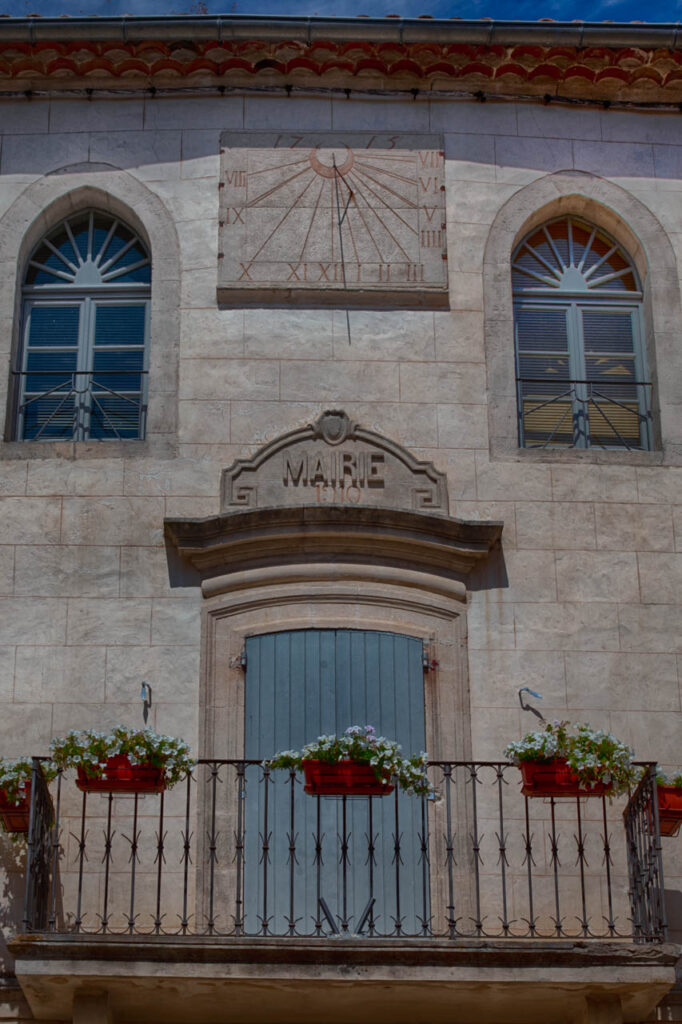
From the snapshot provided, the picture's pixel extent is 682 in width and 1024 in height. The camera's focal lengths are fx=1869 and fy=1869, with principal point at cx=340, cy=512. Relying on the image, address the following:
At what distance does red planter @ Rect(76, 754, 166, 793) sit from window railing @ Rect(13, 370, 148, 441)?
9.65 feet

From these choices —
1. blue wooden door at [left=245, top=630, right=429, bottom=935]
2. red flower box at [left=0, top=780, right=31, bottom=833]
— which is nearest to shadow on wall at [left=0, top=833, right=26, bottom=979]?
red flower box at [left=0, top=780, right=31, bottom=833]

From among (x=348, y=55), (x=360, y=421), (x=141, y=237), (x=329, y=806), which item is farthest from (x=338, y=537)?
(x=348, y=55)

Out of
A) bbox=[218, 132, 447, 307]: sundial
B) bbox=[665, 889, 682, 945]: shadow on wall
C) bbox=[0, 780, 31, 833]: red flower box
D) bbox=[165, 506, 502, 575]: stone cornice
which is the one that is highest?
bbox=[218, 132, 447, 307]: sundial

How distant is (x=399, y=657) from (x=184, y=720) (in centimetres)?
145

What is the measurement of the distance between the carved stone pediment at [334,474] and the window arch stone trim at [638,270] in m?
0.63

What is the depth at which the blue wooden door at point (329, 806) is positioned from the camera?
453 inches

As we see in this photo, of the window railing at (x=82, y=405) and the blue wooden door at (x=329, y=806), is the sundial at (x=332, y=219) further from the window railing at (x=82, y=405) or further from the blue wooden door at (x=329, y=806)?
the blue wooden door at (x=329, y=806)

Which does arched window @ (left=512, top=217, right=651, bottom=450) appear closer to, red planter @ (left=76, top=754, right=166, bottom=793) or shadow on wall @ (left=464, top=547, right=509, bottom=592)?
shadow on wall @ (left=464, top=547, right=509, bottom=592)

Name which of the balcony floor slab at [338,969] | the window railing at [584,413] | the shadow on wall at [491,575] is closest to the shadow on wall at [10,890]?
the balcony floor slab at [338,969]

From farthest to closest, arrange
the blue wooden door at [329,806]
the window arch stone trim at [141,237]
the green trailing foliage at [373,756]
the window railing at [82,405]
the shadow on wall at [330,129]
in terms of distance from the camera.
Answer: the shadow on wall at [330,129], the window railing at [82,405], the window arch stone trim at [141,237], the blue wooden door at [329,806], the green trailing foliage at [373,756]

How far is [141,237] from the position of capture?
13672mm

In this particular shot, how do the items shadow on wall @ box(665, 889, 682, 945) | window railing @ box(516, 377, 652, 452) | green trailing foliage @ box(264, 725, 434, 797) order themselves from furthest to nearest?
A: window railing @ box(516, 377, 652, 452) → shadow on wall @ box(665, 889, 682, 945) → green trailing foliage @ box(264, 725, 434, 797)

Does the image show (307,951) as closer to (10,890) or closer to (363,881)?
(363,881)

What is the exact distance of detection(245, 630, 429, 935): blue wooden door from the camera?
11500 millimetres
